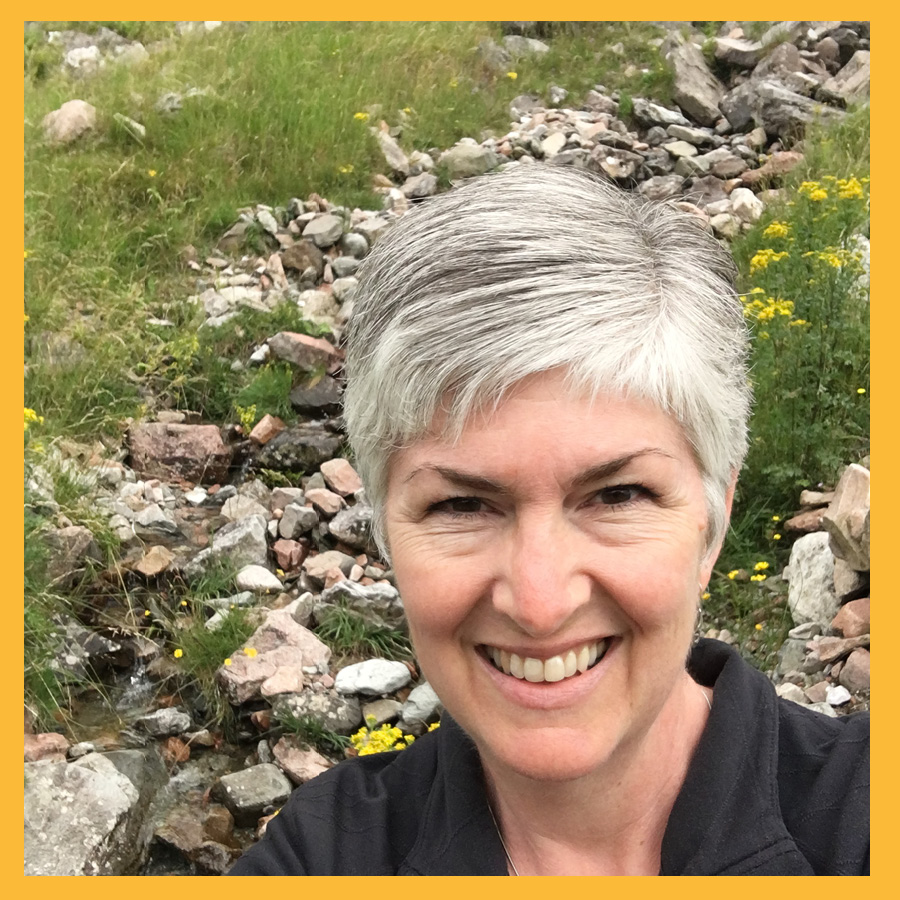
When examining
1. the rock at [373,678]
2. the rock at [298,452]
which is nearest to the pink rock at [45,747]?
the rock at [373,678]

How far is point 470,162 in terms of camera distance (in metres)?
9.02

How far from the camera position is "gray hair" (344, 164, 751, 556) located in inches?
62.8

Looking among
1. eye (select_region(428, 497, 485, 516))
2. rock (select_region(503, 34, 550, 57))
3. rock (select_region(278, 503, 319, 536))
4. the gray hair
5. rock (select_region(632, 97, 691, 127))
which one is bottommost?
rock (select_region(278, 503, 319, 536))

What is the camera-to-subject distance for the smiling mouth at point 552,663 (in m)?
1.70

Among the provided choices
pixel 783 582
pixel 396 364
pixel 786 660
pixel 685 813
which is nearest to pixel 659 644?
pixel 685 813

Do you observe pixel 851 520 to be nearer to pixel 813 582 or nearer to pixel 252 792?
pixel 813 582

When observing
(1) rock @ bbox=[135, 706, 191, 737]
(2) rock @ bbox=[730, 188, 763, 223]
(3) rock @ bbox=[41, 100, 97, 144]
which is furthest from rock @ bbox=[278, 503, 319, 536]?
(3) rock @ bbox=[41, 100, 97, 144]

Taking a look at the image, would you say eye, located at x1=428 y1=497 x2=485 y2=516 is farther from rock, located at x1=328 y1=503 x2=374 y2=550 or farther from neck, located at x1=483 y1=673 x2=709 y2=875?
rock, located at x1=328 y1=503 x2=374 y2=550

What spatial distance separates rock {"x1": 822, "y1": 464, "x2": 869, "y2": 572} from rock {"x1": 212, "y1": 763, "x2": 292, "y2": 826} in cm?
253

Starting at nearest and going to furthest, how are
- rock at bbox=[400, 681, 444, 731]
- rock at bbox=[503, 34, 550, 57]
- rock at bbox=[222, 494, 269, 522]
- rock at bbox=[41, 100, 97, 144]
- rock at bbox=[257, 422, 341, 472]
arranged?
rock at bbox=[400, 681, 444, 731], rock at bbox=[222, 494, 269, 522], rock at bbox=[257, 422, 341, 472], rock at bbox=[41, 100, 97, 144], rock at bbox=[503, 34, 550, 57]

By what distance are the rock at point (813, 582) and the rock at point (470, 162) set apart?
5.81 metres

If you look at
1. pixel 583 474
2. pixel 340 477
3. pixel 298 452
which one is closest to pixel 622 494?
pixel 583 474

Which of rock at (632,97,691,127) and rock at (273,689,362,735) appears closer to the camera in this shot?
rock at (273,689,362,735)

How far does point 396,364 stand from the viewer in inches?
66.2
